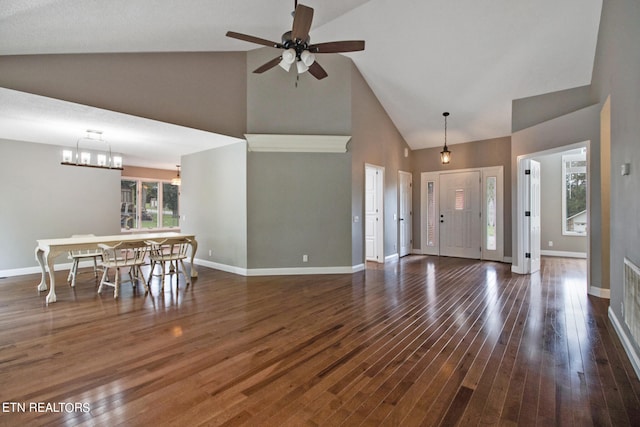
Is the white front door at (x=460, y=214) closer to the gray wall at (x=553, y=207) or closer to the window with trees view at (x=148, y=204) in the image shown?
the gray wall at (x=553, y=207)

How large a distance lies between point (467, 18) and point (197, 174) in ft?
19.1

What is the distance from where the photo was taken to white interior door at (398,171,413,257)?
7750 mm

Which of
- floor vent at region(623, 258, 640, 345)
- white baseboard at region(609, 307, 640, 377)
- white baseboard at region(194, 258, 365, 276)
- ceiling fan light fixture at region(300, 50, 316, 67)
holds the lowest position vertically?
white baseboard at region(609, 307, 640, 377)

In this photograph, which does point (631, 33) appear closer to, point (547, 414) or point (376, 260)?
point (547, 414)

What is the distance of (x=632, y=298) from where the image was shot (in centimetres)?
247

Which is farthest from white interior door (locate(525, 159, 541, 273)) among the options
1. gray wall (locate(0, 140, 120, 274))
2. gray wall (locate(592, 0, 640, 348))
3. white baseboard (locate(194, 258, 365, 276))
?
gray wall (locate(0, 140, 120, 274))

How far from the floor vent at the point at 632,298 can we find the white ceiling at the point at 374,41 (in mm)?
3536

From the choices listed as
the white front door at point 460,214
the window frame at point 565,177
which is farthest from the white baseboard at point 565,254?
the white front door at point 460,214

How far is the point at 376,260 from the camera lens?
701 centimetres

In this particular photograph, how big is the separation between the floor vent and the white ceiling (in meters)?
3.54

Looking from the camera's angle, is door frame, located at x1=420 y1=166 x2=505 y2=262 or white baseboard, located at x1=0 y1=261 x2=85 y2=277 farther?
door frame, located at x1=420 y1=166 x2=505 y2=262

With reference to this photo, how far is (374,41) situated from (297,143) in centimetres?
222

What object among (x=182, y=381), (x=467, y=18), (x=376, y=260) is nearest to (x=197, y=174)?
(x=376, y=260)

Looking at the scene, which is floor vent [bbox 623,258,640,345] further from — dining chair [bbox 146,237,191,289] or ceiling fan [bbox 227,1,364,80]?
dining chair [bbox 146,237,191,289]
